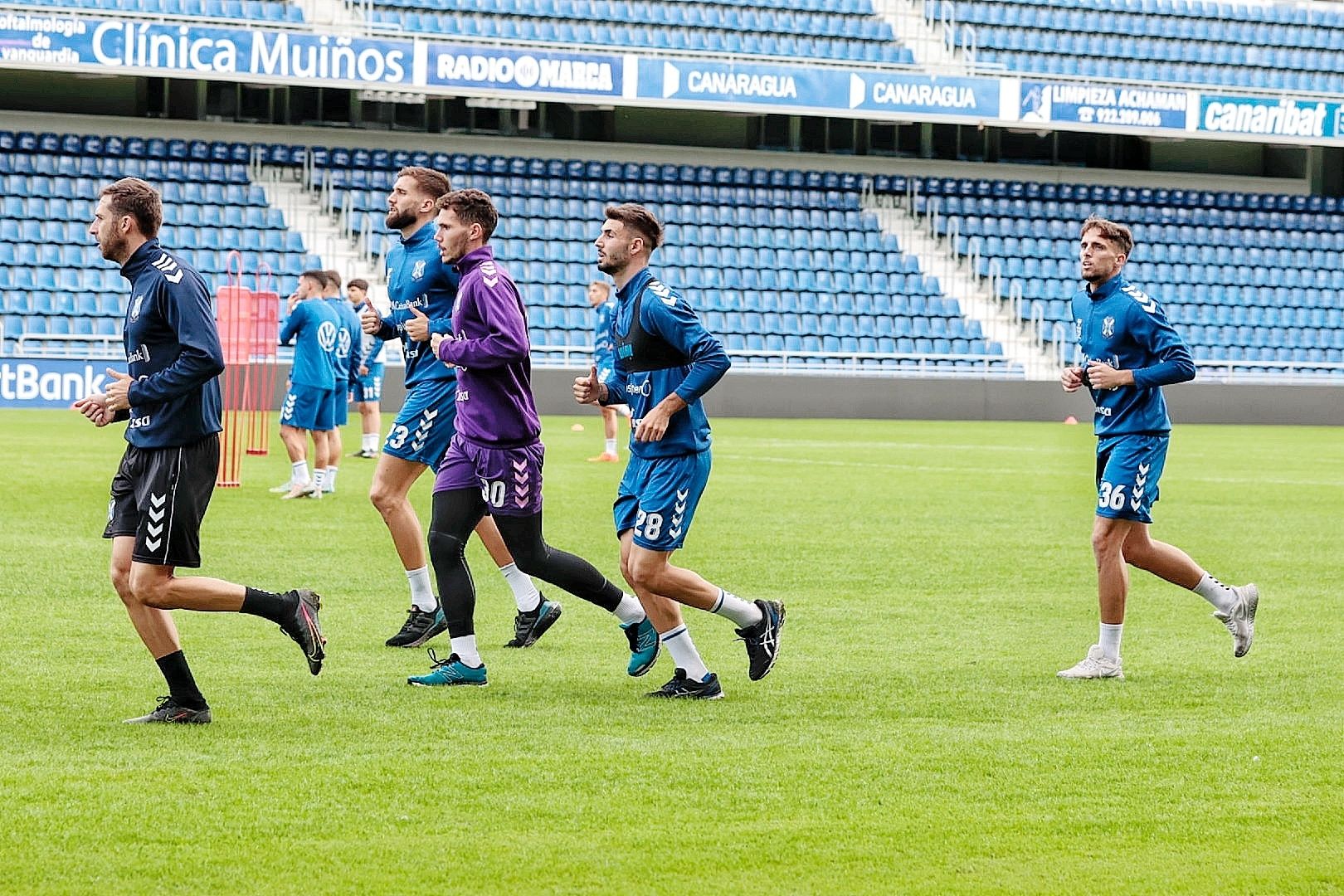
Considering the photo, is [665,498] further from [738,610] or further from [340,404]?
[340,404]

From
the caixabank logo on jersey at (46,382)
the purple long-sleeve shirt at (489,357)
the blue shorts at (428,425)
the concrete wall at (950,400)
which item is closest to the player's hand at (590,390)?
the purple long-sleeve shirt at (489,357)

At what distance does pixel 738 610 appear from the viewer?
283 inches

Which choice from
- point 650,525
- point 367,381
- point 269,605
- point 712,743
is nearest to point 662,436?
point 650,525

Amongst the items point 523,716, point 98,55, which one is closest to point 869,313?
point 98,55

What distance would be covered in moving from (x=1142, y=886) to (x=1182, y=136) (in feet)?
118

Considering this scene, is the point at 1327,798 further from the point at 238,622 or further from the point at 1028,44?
the point at 1028,44

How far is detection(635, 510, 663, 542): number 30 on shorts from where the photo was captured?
6918 mm

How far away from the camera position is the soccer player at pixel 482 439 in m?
7.08

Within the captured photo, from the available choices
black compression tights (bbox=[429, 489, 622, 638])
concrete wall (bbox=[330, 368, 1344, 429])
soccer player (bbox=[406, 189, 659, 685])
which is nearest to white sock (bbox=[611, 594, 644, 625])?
black compression tights (bbox=[429, 489, 622, 638])

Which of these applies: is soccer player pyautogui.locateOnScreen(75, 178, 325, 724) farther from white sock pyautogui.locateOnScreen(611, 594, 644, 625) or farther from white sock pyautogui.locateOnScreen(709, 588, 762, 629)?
white sock pyautogui.locateOnScreen(709, 588, 762, 629)

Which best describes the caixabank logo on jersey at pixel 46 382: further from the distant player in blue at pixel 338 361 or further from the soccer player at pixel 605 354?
the distant player in blue at pixel 338 361

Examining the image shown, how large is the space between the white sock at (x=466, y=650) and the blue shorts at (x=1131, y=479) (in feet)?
9.52

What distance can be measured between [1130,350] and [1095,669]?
1.47 metres

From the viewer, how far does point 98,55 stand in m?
31.0
